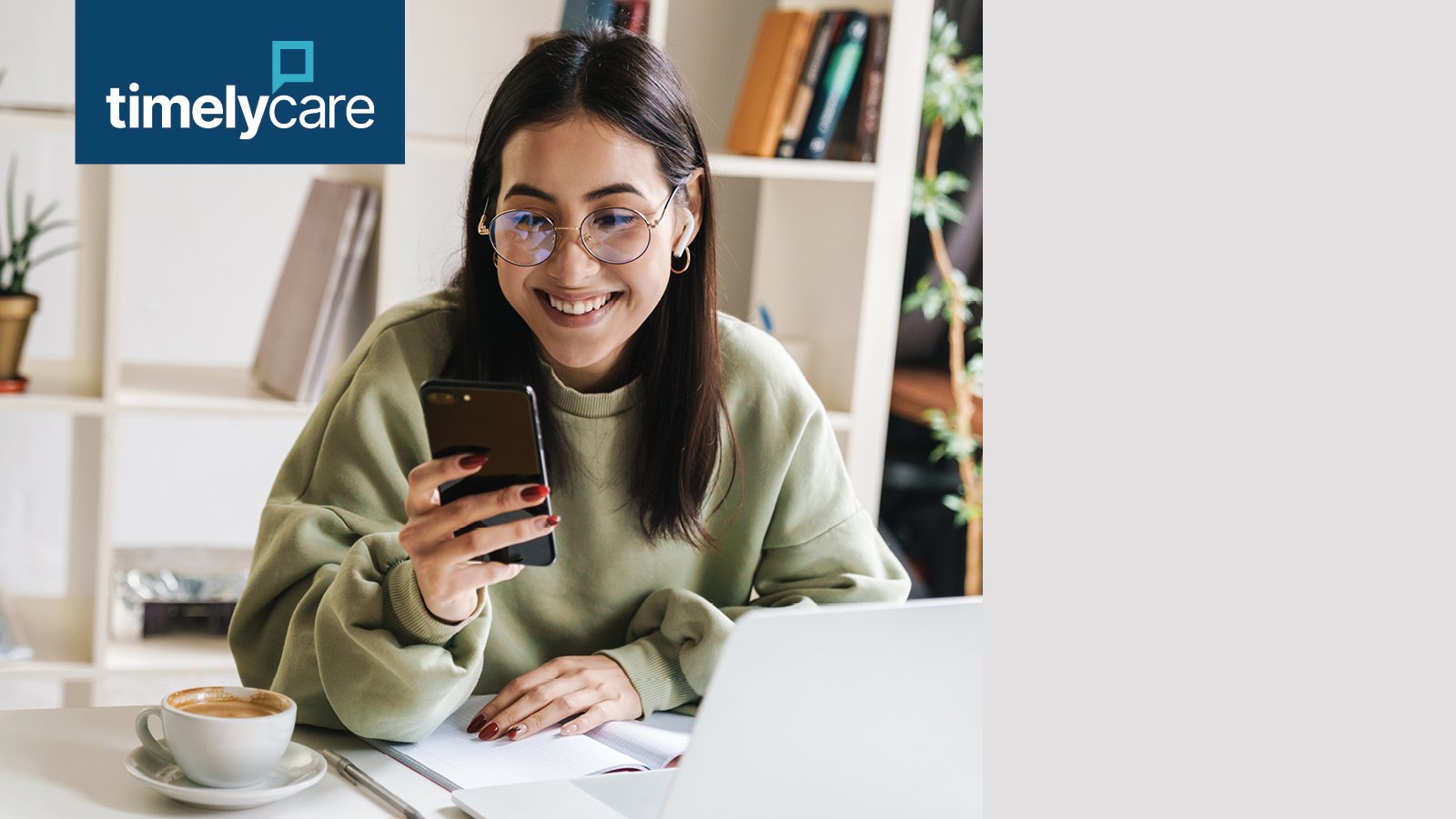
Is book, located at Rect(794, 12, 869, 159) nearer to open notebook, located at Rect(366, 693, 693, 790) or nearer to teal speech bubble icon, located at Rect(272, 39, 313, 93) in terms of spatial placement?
teal speech bubble icon, located at Rect(272, 39, 313, 93)

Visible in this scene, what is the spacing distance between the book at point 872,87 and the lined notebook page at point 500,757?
5.01 feet

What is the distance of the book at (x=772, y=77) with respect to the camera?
240cm

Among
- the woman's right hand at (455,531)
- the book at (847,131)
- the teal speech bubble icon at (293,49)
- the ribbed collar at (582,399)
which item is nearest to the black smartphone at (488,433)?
the woman's right hand at (455,531)

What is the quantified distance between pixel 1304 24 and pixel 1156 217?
0.18 metres

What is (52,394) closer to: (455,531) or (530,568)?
(530,568)

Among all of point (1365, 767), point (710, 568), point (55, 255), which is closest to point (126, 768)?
point (710, 568)

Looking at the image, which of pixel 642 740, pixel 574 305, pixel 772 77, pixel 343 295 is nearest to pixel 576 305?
pixel 574 305

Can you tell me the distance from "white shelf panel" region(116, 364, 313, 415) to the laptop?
4.90 feet

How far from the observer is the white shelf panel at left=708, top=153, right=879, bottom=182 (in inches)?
95.4

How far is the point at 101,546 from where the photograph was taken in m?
2.26

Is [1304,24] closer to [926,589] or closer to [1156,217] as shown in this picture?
[1156,217]

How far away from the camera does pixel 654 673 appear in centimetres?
130

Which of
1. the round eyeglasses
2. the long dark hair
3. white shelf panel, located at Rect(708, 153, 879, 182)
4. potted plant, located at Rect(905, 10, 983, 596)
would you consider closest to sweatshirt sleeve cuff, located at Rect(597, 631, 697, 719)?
the long dark hair

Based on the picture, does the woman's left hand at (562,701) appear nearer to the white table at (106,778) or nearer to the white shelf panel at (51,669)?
A: the white table at (106,778)
